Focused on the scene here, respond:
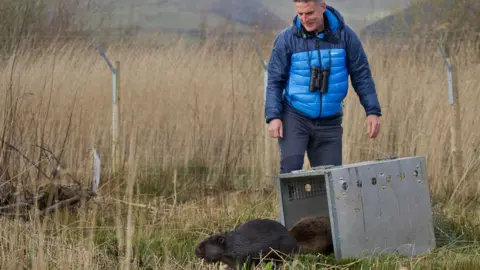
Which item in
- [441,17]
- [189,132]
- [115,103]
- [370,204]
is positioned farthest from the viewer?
[441,17]

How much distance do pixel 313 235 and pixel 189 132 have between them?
12.9 feet

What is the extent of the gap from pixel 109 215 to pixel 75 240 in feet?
3.48

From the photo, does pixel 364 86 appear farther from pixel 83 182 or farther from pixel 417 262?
pixel 83 182

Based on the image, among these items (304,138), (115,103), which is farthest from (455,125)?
(115,103)

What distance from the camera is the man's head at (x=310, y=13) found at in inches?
195

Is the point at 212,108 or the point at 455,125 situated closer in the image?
the point at 455,125

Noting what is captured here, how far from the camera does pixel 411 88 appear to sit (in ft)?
27.9

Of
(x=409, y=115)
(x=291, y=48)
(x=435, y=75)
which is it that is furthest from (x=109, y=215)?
(x=435, y=75)

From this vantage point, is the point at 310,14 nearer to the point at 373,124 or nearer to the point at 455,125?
the point at 373,124

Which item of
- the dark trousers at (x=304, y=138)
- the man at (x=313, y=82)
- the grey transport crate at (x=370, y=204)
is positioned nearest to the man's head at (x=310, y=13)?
the man at (x=313, y=82)

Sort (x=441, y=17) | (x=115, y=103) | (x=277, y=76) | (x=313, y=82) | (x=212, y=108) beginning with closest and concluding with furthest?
(x=313, y=82) → (x=277, y=76) → (x=115, y=103) → (x=212, y=108) → (x=441, y=17)

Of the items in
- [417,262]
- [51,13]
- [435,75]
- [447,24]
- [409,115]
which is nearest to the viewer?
[417,262]

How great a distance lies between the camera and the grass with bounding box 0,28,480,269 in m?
5.57

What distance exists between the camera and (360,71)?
17.0 ft
